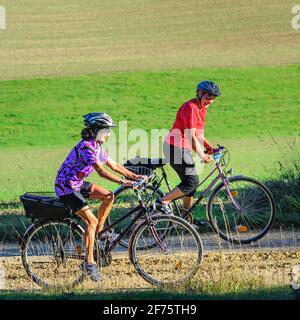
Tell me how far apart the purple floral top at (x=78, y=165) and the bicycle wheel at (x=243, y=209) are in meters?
2.20

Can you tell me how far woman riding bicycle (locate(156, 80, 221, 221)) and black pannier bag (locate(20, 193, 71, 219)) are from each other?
163 centimetres

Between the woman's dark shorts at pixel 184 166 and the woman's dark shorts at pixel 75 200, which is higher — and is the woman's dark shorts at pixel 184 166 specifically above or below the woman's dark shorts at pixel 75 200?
above

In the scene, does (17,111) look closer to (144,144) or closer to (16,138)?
(16,138)

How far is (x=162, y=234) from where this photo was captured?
30.1 ft

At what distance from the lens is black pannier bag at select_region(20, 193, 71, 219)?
8.95m

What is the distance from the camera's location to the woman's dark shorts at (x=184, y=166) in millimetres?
10570

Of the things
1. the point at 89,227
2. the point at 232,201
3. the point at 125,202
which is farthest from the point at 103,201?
the point at 125,202

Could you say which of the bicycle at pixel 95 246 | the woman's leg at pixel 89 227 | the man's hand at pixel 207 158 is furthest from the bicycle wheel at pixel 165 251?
the man's hand at pixel 207 158

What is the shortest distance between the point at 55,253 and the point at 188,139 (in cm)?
208

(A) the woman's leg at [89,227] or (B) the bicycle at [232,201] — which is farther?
(B) the bicycle at [232,201]

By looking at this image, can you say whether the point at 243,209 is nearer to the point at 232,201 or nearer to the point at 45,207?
the point at 232,201

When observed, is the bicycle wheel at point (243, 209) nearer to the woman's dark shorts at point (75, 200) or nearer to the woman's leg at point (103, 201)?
the woman's leg at point (103, 201)

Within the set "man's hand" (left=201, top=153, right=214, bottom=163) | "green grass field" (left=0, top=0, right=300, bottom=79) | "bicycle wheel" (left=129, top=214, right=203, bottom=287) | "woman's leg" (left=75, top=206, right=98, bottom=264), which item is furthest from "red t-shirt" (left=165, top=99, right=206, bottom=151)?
"green grass field" (left=0, top=0, right=300, bottom=79)

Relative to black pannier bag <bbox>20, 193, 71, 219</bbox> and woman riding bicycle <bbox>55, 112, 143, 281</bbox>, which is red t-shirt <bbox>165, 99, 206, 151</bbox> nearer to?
woman riding bicycle <bbox>55, 112, 143, 281</bbox>
